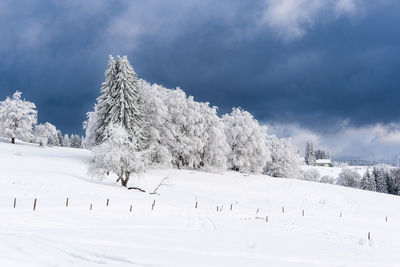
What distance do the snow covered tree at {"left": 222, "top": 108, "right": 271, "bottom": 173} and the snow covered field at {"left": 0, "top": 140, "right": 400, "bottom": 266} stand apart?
15.4 metres

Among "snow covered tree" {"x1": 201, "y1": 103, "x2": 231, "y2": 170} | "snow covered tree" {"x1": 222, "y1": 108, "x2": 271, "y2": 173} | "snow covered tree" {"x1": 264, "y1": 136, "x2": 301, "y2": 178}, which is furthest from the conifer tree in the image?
"snow covered tree" {"x1": 264, "y1": 136, "x2": 301, "y2": 178}

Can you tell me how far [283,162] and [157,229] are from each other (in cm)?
5884

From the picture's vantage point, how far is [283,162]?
71.5 metres

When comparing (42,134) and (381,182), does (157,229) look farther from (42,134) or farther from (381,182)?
(381,182)

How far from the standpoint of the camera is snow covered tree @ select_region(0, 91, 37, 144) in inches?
2306

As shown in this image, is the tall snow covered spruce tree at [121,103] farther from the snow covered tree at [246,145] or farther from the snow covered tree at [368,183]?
the snow covered tree at [368,183]

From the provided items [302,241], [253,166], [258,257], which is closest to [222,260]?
[258,257]

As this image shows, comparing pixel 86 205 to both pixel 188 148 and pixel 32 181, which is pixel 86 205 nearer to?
pixel 32 181

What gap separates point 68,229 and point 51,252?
17.1ft

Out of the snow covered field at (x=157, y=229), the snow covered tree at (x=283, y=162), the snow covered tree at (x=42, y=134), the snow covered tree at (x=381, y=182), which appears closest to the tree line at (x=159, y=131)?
the snow covered field at (x=157, y=229)

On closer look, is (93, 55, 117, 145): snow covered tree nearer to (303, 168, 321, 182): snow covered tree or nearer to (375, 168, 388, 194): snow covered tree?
(375, 168, 388, 194): snow covered tree

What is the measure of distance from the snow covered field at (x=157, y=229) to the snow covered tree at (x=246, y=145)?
15.4 metres

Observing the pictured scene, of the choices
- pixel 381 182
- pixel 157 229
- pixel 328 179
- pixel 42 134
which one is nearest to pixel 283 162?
pixel 381 182

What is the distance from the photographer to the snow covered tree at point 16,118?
58.6 m
